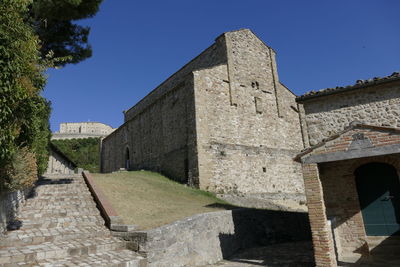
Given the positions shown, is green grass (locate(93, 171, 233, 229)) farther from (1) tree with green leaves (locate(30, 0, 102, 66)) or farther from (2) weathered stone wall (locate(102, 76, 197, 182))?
(1) tree with green leaves (locate(30, 0, 102, 66))

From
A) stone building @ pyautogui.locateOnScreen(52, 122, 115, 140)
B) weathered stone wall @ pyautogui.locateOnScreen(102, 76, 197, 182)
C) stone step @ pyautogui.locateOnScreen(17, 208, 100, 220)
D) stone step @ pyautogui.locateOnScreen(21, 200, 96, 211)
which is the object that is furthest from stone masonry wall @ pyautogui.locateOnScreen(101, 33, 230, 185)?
stone building @ pyautogui.locateOnScreen(52, 122, 115, 140)

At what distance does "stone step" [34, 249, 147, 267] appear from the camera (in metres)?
5.34

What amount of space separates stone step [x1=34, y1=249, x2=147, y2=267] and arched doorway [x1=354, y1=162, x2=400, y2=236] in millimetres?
6129

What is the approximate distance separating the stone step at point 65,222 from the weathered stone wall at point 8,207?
0.41 m

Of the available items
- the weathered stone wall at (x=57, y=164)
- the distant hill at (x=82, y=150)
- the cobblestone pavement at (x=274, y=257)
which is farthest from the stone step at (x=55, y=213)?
the distant hill at (x=82, y=150)

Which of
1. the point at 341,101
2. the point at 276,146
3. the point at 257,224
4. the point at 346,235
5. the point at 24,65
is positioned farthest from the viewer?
the point at 276,146

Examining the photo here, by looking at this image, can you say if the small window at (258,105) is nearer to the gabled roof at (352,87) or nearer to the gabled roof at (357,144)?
the gabled roof at (352,87)

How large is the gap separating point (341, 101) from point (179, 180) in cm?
1051

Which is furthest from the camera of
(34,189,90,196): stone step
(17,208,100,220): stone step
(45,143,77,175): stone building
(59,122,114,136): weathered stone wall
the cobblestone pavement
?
(59,122,114,136): weathered stone wall

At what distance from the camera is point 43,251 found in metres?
5.59

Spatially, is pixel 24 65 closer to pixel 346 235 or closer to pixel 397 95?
pixel 346 235

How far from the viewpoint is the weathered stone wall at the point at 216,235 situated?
21.6 feet

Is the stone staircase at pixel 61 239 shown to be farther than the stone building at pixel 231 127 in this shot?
No

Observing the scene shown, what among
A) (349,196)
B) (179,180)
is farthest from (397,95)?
(179,180)
